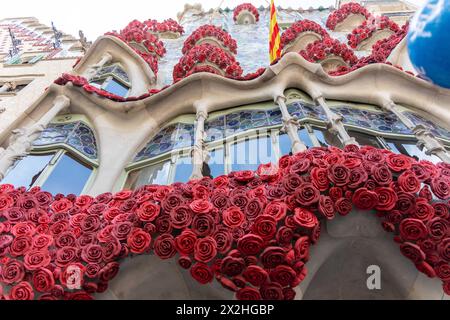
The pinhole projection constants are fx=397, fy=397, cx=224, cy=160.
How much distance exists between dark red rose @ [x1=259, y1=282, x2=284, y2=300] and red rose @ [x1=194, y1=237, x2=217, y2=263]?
0.57 metres

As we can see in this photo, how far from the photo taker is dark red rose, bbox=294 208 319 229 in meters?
3.84

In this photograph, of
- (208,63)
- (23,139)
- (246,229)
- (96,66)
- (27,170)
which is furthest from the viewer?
(96,66)

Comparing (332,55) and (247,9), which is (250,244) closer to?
(332,55)

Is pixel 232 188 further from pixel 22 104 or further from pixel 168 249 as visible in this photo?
pixel 22 104

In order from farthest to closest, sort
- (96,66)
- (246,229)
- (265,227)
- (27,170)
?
(96,66)
(27,170)
(246,229)
(265,227)

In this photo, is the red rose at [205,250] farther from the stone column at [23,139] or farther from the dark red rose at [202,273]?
the stone column at [23,139]

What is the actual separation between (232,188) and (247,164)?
1.70 m

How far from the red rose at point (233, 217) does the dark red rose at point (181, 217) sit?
1.18 ft

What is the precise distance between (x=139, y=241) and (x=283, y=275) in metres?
1.47

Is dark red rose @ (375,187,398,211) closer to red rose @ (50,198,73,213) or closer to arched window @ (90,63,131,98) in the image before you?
red rose @ (50,198,73,213)

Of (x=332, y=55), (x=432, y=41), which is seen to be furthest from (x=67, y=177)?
(x=332, y=55)

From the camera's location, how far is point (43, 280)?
385 centimetres

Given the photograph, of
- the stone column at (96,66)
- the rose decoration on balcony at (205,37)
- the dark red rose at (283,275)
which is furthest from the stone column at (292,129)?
the rose decoration on balcony at (205,37)

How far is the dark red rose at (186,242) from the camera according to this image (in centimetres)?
390
